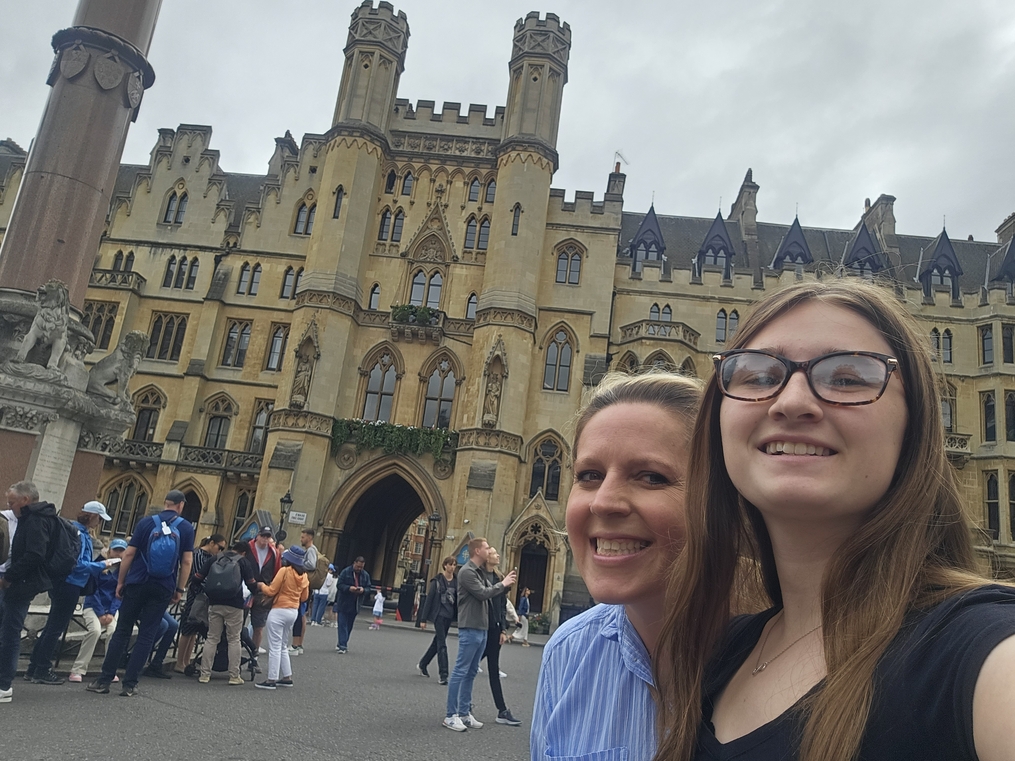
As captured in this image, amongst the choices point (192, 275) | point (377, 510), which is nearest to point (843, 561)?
point (377, 510)

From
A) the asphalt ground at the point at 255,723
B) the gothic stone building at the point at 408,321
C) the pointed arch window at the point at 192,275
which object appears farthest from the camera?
the pointed arch window at the point at 192,275

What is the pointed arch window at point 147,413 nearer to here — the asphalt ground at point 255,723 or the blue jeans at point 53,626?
the asphalt ground at point 255,723

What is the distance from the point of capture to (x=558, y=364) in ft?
88.2

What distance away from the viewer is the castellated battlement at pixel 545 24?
28219 millimetres

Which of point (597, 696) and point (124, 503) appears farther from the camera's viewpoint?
point (124, 503)

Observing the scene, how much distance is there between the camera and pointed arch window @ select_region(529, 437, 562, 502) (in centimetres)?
2539

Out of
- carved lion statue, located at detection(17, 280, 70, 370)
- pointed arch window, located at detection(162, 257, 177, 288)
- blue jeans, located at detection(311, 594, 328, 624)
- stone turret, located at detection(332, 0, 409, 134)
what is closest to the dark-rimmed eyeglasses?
carved lion statue, located at detection(17, 280, 70, 370)

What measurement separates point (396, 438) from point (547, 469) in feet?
17.5

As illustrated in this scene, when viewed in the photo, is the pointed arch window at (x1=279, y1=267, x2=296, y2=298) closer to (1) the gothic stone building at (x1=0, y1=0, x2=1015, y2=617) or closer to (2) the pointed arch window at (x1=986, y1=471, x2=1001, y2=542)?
(1) the gothic stone building at (x1=0, y1=0, x2=1015, y2=617)

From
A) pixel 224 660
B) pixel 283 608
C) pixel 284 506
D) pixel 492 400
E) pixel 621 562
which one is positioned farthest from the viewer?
pixel 492 400

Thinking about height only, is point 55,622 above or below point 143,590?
below

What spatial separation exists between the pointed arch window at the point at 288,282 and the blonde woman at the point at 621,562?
92.6ft

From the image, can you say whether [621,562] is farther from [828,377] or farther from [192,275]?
[192,275]

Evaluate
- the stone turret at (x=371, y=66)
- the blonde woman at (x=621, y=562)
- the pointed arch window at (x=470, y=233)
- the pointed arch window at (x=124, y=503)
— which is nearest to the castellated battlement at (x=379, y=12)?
the stone turret at (x=371, y=66)
